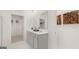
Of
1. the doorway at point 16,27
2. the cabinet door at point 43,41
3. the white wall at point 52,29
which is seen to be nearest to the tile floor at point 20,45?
the doorway at point 16,27

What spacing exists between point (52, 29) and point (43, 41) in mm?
272

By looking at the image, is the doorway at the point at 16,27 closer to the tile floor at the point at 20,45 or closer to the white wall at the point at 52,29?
the tile floor at the point at 20,45

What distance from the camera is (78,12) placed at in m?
1.64

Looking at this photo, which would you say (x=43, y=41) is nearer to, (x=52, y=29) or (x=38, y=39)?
(x=38, y=39)

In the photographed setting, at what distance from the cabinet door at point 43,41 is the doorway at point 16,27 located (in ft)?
1.15

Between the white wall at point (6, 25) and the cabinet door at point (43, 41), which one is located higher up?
the white wall at point (6, 25)

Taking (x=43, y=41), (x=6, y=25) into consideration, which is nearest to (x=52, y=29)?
(x=43, y=41)

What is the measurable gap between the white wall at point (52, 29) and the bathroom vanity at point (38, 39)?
73mm

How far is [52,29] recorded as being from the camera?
185 centimetres

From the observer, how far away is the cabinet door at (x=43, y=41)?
6.10 feet

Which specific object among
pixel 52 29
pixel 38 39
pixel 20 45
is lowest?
pixel 20 45
